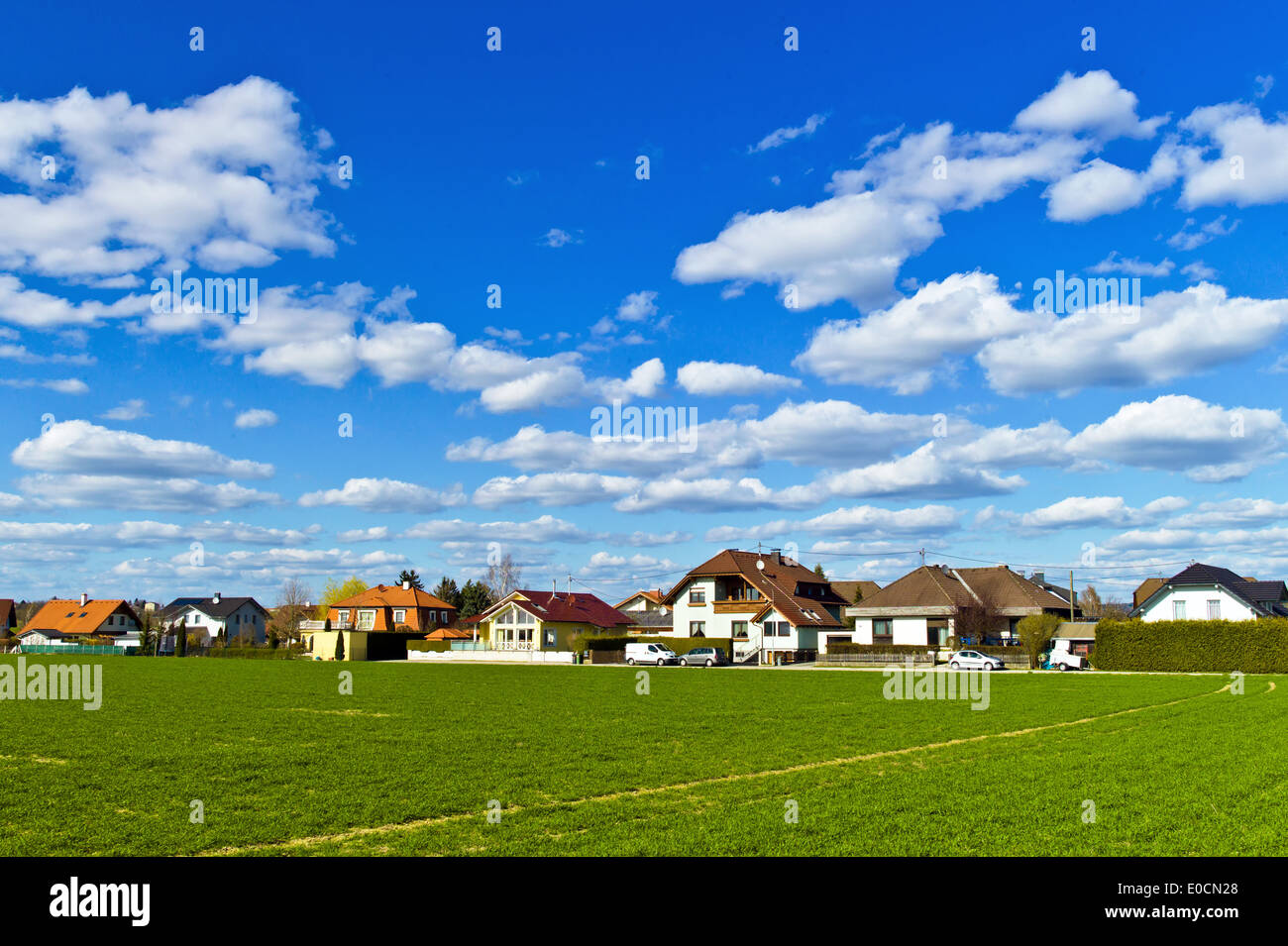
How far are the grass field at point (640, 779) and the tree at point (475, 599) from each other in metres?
98.3

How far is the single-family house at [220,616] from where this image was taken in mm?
136750

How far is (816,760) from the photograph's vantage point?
1545 centimetres

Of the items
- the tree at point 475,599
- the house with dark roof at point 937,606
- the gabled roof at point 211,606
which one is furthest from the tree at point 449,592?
the house with dark roof at point 937,606

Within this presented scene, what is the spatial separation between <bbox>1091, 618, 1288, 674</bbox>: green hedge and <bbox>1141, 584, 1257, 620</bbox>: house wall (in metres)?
19.5

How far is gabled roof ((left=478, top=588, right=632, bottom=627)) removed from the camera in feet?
302

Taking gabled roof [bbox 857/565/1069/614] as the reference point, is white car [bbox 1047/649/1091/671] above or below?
below

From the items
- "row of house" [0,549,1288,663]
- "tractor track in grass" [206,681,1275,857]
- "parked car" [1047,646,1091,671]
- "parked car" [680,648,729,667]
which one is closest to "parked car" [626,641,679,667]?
"parked car" [680,648,729,667]

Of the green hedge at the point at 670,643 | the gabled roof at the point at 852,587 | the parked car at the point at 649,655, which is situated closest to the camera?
the parked car at the point at 649,655

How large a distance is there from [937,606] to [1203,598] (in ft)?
68.5

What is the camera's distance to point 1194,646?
5503 centimetres

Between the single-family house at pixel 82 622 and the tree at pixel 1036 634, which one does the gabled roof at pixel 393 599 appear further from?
the tree at pixel 1036 634

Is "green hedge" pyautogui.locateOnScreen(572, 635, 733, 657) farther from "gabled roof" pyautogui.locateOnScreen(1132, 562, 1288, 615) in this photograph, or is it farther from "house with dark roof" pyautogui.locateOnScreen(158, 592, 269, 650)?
"house with dark roof" pyautogui.locateOnScreen(158, 592, 269, 650)

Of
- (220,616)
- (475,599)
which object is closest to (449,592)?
(475,599)

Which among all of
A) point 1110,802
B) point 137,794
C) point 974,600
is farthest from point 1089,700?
point 974,600
